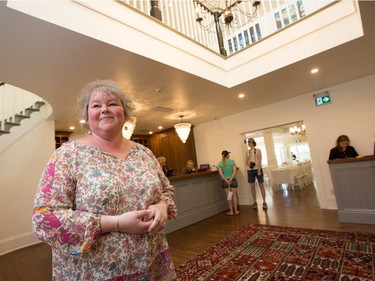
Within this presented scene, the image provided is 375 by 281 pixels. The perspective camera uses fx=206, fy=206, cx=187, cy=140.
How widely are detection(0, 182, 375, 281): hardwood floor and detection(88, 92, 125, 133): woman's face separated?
227 centimetres

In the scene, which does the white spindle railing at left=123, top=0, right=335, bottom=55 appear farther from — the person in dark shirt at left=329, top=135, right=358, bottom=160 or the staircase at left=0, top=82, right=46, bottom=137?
the staircase at left=0, top=82, right=46, bottom=137

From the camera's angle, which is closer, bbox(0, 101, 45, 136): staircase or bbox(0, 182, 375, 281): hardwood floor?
bbox(0, 182, 375, 281): hardwood floor

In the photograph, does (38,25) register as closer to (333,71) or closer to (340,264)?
(340,264)

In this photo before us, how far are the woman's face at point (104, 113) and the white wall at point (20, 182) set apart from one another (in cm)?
439

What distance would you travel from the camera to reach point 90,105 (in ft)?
3.10

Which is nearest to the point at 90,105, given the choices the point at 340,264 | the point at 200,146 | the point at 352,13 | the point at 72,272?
the point at 72,272

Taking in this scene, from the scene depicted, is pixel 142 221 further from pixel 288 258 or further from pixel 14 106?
pixel 14 106

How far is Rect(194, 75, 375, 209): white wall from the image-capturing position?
4.06 meters

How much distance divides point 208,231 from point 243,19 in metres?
4.08

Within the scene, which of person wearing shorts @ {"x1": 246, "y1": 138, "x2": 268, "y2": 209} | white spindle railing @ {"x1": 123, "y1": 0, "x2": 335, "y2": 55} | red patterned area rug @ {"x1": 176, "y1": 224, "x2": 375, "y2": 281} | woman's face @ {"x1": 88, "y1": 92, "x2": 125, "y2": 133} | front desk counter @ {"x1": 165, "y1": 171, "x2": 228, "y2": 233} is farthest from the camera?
person wearing shorts @ {"x1": 246, "y1": 138, "x2": 268, "y2": 209}

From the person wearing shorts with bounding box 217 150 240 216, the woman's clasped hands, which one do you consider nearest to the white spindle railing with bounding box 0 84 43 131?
the person wearing shorts with bounding box 217 150 240 216

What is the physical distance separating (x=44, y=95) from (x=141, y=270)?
11.7 ft

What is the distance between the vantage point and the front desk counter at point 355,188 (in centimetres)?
321

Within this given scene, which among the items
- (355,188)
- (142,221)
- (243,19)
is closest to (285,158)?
(355,188)
